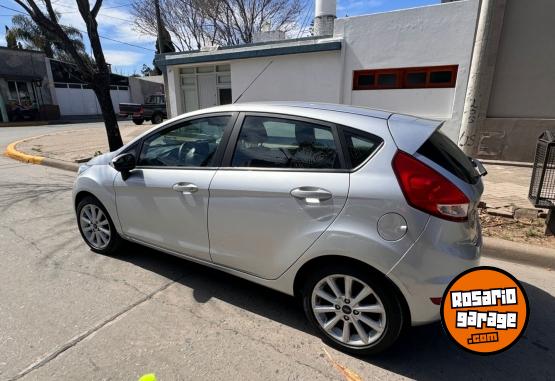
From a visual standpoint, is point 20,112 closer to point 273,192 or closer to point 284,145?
point 284,145

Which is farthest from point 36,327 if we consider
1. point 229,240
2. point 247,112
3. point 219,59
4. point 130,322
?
point 219,59

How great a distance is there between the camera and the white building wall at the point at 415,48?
820 cm

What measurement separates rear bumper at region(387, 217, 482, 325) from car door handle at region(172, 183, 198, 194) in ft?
5.28

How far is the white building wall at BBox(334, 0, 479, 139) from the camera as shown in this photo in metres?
8.20

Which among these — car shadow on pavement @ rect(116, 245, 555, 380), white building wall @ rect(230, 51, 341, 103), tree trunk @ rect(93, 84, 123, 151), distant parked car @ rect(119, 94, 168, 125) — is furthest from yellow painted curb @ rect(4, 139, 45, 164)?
distant parked car @ rect(119, 94, 168, 125)

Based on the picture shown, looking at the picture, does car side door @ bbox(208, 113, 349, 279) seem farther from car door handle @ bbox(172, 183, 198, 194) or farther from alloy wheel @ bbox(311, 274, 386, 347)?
alloy wheel @ bbox(311, 274, 386, 347)

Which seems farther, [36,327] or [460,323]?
[36,327]

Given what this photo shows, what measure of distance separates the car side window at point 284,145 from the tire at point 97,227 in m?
1.82

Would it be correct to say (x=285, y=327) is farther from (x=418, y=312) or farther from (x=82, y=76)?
(x=82, y=76)

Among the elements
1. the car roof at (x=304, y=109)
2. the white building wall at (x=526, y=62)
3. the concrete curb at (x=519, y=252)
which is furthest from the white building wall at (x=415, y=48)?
the car roof at (x=304, y=109)

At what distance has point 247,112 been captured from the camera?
2734mm

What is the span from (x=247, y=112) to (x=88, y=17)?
735 cm

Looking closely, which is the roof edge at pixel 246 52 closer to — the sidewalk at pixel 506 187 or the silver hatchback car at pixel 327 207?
the sidewalk at pixel 506 187

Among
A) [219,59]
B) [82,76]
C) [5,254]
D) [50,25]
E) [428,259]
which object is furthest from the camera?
[219,59]
